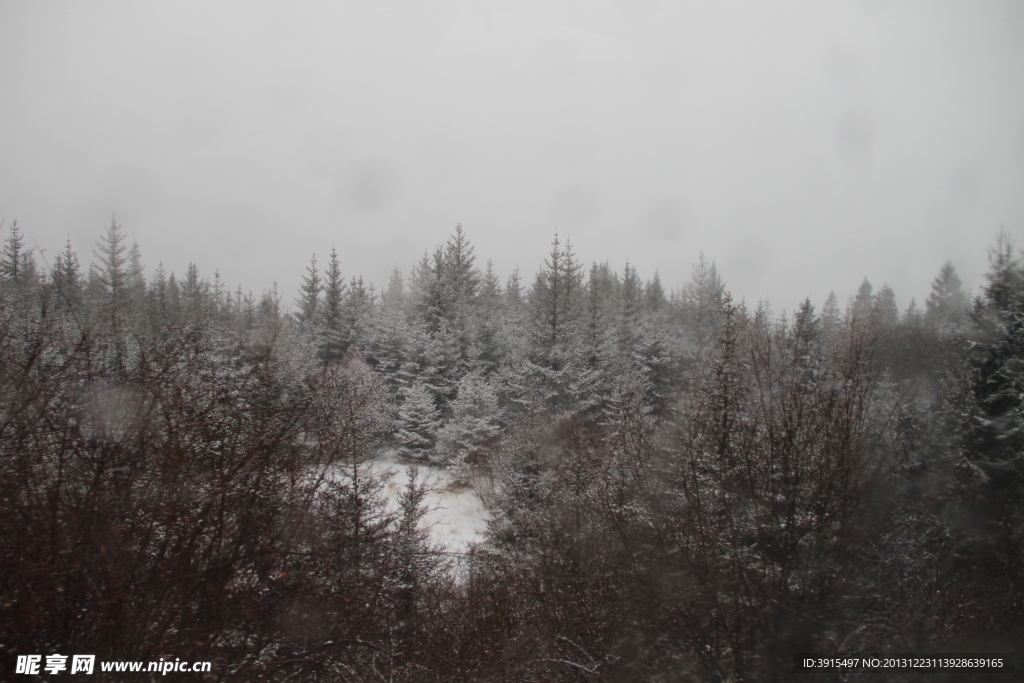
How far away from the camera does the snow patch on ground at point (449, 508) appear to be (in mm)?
19000

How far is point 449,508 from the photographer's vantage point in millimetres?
22016

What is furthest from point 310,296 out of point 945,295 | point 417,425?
point 945,295

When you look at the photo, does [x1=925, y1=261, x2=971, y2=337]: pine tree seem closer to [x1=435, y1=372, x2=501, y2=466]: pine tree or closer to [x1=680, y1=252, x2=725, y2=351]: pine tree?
[x1=680, y1=252, x2=725, y2=351]: pine tree

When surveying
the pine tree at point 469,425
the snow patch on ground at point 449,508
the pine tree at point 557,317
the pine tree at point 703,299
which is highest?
the pine tree at point 703,299

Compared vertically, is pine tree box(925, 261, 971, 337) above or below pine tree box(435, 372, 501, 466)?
above

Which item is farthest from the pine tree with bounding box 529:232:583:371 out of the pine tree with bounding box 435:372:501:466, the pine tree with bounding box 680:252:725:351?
the pine tree with bounding box 680:252:725:351

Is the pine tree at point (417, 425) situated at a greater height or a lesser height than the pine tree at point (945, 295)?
lesser

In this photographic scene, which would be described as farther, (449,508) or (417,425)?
(417,425)

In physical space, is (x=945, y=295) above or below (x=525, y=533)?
above

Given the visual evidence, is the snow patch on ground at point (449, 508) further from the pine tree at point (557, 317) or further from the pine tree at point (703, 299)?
the pine tree at point (703, 299)

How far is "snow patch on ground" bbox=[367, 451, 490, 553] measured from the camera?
1900 centimetres

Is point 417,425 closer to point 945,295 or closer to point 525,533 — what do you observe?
point 525,533

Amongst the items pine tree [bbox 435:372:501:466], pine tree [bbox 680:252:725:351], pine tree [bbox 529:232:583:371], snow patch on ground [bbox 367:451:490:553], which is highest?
pine tree [bbox 680:252:725:351]

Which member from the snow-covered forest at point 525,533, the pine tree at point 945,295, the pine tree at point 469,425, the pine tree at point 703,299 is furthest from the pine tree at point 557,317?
the pine tree at point 945,295
